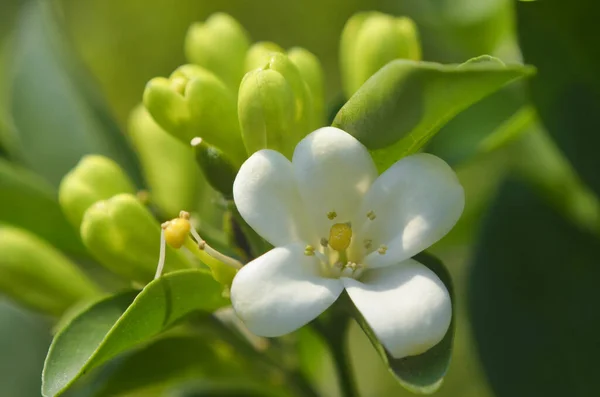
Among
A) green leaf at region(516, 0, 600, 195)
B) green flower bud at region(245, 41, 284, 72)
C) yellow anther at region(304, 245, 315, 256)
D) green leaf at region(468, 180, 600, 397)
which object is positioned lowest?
green leaf at region(468, 180, 600, 397)

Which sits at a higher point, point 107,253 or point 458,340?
point 107,253

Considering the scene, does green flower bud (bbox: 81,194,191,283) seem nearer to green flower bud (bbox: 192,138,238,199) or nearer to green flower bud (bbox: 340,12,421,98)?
green flower bud (bbox: 192,138,238,199)

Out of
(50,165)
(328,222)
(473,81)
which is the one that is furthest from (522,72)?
(50,165)

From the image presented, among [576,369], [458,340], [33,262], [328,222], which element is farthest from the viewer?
[458,340]

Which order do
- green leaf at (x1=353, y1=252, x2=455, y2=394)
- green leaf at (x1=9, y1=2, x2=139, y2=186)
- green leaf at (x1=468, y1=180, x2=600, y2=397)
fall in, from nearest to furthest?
1. green leaf at (x1=353, y1=252, x2=455, y2=394)
2. green leaf at (x1=468, y1=180, x2=600, y2=397)
3. green leaf at (x1=9, y1=2, x2=139, y2=186)

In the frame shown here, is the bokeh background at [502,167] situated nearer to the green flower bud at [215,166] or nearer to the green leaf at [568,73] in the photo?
the green leaf at [568,73]

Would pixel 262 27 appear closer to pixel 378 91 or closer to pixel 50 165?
pixel 50 165

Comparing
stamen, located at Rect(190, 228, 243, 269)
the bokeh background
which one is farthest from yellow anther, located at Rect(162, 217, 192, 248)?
the bokeh background
